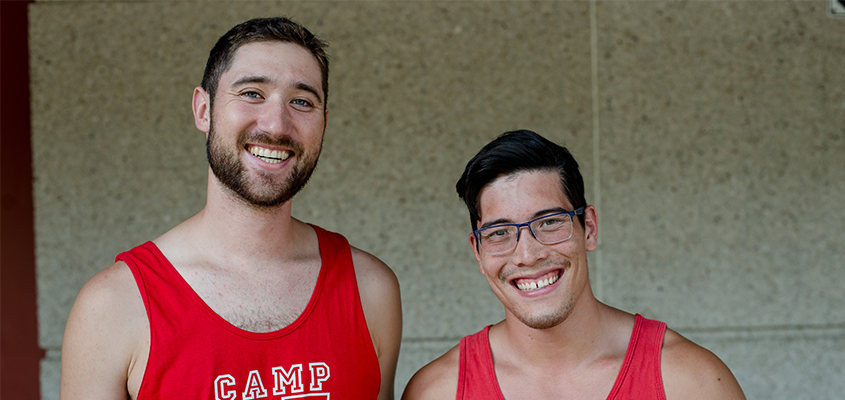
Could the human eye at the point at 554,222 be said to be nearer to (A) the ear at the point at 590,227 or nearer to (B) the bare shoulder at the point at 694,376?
(A) the ear at the point at 590,227

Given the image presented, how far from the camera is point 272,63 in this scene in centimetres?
195

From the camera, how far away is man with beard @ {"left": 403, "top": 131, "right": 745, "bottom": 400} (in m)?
1.91

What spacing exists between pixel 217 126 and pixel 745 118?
316cm

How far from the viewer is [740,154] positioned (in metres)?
3.72

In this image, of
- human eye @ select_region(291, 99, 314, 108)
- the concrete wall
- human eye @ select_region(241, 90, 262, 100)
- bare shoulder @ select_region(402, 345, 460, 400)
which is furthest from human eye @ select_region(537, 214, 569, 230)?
the concrete wall

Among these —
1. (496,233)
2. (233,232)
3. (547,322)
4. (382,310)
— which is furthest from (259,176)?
(547,322)

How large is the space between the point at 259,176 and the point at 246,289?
374 millimetres

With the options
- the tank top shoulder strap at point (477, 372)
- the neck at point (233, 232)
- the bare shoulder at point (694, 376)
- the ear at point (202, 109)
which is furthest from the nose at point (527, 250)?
the ear at point (202, 109)

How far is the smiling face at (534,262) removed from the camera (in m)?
1.94

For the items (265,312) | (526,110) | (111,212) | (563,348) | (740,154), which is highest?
(526,110)

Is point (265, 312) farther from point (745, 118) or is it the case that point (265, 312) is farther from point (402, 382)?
point (745, 118)

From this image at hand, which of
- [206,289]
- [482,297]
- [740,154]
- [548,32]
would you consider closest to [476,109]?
[548,32]

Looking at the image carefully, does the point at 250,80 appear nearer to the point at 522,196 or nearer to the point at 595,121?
the point at 522,196

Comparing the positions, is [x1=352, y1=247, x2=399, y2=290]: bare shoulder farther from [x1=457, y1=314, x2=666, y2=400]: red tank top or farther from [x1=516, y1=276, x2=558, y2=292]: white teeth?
[x1=516, y1=276, x2=558, y2=292]: white teeth
